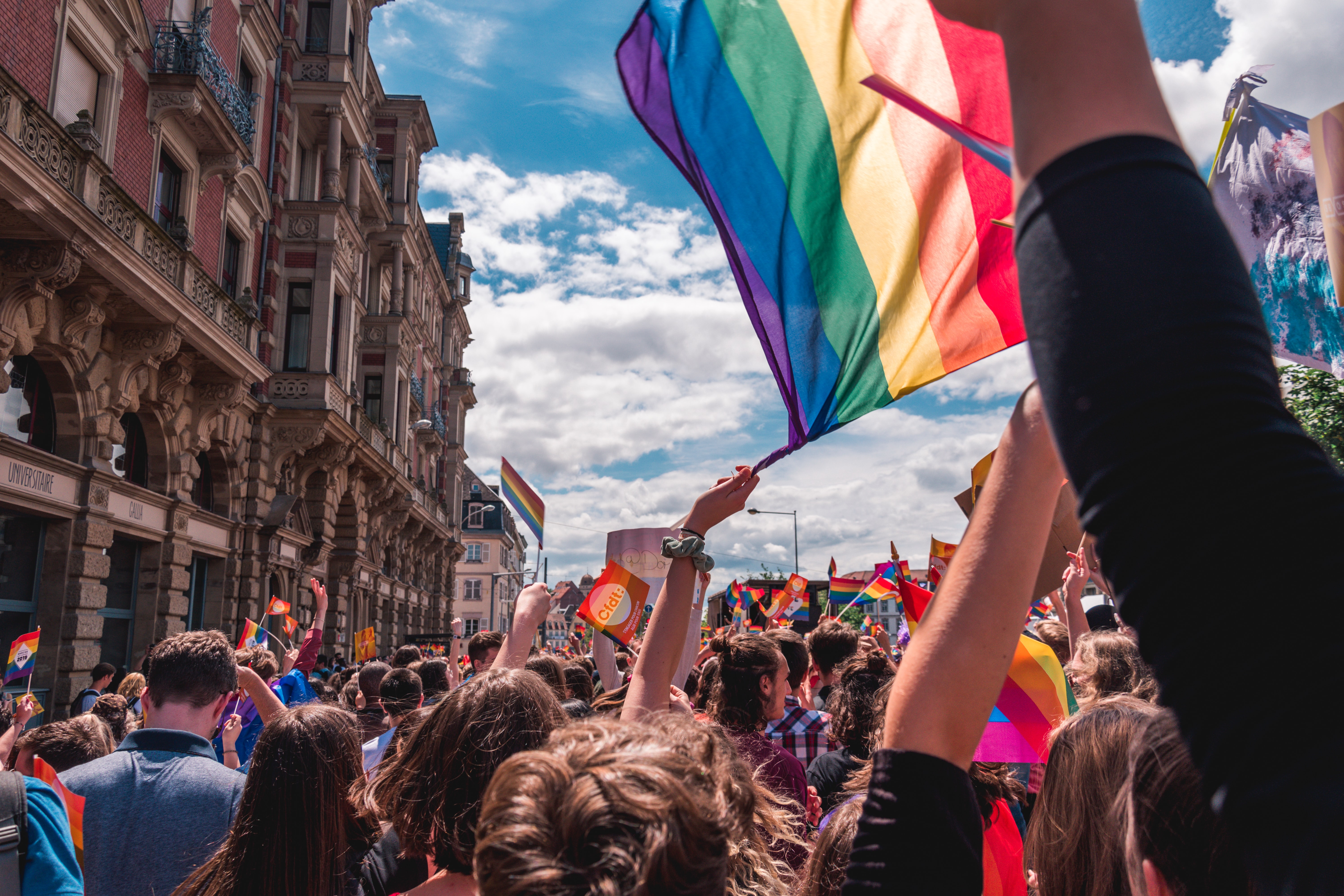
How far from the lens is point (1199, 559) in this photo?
54 cm

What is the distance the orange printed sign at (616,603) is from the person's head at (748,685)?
11.7 ft

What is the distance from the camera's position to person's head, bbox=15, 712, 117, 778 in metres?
4.83

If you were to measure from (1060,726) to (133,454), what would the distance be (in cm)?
1643

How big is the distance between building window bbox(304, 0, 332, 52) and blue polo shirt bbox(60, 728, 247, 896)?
24331 millimetres

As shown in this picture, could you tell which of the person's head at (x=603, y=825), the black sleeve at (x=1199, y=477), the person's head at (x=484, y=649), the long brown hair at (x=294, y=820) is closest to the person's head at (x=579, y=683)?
the person's head at (x=484, y=649)

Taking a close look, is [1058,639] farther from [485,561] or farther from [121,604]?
[485,561]

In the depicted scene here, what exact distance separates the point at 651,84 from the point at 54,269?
38.0 ft

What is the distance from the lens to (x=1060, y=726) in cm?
267

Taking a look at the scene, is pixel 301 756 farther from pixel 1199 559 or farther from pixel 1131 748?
pixel 1199 559

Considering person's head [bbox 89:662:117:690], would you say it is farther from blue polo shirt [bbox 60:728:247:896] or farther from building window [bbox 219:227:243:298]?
building window [bbox 219:227:243:298]

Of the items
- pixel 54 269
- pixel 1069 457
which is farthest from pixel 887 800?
pixel 54 269

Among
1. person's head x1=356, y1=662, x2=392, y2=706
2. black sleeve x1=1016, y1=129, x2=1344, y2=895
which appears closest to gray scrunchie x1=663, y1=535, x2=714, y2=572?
black sleeve x1=1016, y1=129, x2=1344, y2=895

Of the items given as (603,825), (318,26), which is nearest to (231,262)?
(318,26)

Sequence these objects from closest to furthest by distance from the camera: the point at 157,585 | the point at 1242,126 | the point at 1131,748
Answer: the point at 1131,748 < the point at 1242,126 < the point at 157,585
